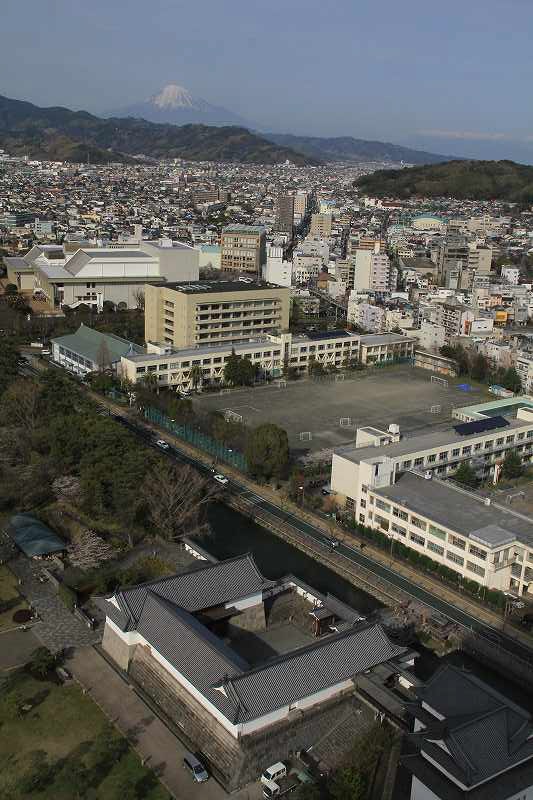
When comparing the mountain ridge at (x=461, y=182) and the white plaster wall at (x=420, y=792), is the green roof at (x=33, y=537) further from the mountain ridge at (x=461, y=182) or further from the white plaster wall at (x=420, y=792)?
the mountain ridge at (x=461, y=182)

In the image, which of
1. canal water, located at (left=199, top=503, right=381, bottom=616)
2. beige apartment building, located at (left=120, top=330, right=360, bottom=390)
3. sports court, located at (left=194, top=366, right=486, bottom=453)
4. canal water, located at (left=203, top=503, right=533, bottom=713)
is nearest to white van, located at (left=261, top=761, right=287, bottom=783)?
canal water, located at (left=203, top=503, right=533, bottom=713)

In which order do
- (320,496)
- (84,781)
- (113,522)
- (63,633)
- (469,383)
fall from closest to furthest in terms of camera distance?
(84,781), (63,633), (113,522), (320,496), (469,383)

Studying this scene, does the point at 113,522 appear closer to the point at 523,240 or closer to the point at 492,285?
the point at 492,285

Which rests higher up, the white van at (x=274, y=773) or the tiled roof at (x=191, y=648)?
the tiled roof at (x=191, y=648)

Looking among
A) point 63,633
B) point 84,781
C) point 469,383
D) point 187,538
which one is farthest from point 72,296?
point 84,781

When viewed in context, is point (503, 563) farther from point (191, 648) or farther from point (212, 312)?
point (212, 312)

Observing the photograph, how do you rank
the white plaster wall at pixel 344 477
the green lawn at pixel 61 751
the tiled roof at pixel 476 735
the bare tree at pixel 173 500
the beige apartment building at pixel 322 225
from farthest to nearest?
the beige apartment building at pixel 322 225
the white plaster wall at pixel 344 477
the bare tree at pixel 173 500
the green lawn at pixel 61 751
the tiled roof at pixel 476 735

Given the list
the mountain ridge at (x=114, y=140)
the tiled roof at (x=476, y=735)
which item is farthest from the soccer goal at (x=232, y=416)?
the mountain ridge at (x=114, y=140)
